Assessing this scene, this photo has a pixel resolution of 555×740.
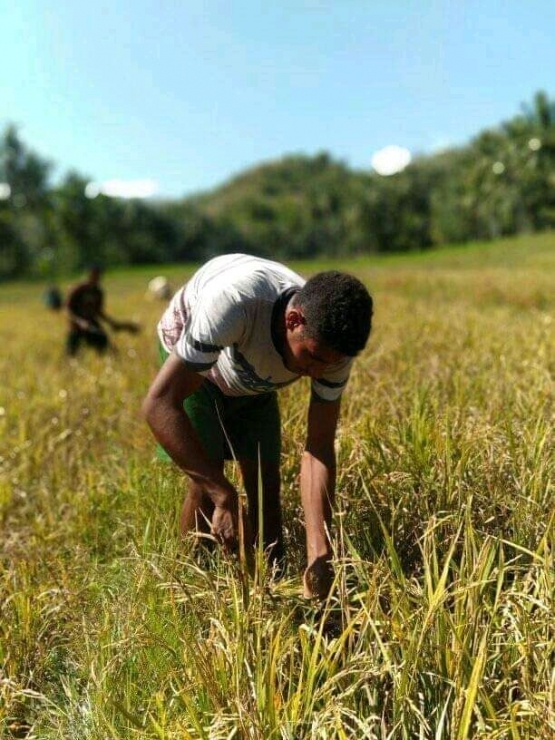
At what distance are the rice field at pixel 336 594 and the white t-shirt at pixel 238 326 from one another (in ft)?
1.78

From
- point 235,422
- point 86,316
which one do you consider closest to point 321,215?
point 86,316

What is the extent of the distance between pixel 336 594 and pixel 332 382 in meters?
0.73

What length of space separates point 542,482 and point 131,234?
232 ft

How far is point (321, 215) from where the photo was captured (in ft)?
253

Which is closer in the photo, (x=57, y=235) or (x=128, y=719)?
(x=128, y=719)

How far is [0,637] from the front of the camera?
238 cm

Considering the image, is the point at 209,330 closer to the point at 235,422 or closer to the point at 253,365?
the point at 253,365

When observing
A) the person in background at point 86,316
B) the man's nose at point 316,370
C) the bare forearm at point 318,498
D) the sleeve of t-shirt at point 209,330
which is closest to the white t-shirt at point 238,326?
the sleeve of t-shirt at point 209,330

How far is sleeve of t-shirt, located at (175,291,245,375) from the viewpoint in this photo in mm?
2066

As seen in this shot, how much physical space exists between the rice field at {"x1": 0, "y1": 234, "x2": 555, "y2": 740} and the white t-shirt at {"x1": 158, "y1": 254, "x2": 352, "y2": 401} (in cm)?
54

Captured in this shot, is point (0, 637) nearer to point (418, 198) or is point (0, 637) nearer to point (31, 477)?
point (31, 477)

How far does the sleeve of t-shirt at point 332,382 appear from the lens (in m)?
2.26

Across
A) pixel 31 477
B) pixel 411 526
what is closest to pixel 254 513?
pixel 411 526

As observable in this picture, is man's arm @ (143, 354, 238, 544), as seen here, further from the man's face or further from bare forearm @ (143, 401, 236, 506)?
the man's face
